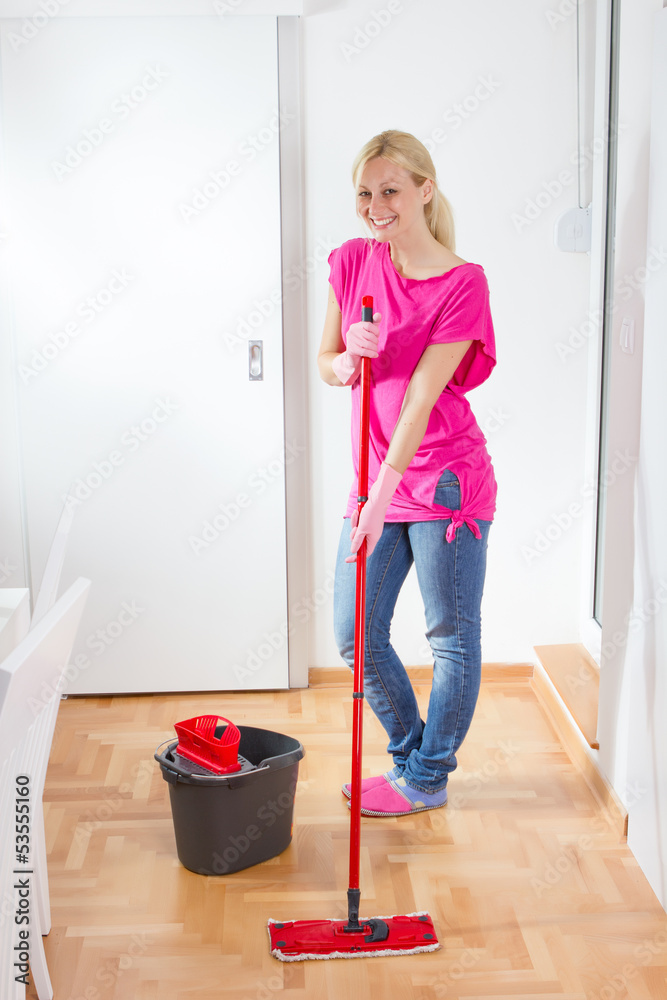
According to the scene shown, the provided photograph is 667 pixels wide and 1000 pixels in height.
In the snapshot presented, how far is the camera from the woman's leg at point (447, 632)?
2.16 meters

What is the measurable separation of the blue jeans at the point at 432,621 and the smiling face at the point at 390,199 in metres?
0.55

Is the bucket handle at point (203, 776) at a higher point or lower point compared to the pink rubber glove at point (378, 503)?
lower

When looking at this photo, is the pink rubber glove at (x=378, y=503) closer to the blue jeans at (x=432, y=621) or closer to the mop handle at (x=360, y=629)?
the mop handle at (x=360, y=629)

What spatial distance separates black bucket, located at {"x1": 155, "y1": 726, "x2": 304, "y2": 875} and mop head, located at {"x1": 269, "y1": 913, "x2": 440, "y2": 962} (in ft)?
0.71

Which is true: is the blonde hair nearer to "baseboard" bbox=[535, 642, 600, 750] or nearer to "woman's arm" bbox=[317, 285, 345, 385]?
"woman's arm" bbox=[317, 285, 345, 385]

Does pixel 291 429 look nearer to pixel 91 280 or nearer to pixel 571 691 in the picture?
pixel 91 280

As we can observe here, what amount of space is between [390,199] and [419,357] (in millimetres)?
344

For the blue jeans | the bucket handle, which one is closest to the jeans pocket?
the blue jeans

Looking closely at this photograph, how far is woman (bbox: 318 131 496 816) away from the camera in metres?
2.03

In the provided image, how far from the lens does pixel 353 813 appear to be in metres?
1.98

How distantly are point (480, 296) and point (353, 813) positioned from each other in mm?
1113

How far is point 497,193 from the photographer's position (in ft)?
9.15

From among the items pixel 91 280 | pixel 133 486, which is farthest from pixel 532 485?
pixel 91 280

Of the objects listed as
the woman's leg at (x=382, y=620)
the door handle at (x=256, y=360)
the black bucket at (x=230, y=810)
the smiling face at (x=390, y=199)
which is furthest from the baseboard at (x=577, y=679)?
the smiling face at (x=390, y=199)
